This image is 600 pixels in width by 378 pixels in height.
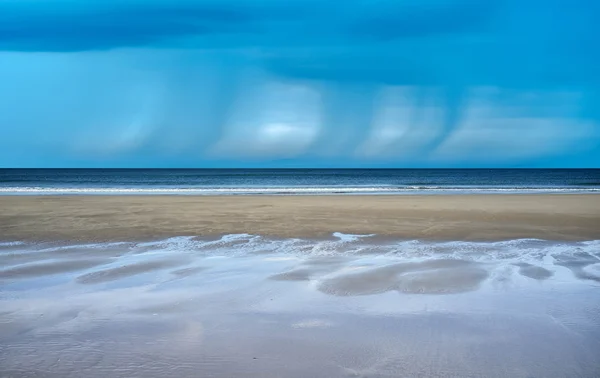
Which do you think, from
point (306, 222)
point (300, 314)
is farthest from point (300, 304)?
point (306, 222)

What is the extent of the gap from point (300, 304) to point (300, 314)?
0.41 m

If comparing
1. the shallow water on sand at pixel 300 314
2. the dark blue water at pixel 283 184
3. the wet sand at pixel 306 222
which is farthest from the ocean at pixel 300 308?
the dark blue water at pixel 283 184

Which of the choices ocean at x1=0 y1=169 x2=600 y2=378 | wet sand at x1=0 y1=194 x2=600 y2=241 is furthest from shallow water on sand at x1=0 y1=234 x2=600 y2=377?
wet sand at x1=0 y1=194 x2=600 y2=241

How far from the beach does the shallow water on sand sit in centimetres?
2

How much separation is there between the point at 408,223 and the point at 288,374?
11.2 meters

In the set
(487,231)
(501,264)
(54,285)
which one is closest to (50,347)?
(54,285)

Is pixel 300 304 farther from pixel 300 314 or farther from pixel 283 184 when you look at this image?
pixel 283 184

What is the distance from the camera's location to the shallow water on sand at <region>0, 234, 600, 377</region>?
3.93 m

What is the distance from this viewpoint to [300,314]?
5.32 m

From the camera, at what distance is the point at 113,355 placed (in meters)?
4.09

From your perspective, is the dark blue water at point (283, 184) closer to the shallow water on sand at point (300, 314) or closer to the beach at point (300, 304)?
the beach at point (300, 304)

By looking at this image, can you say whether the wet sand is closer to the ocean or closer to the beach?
the beach

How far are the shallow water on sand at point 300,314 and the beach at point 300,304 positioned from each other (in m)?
0.02

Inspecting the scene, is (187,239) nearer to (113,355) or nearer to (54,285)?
(54,285)
